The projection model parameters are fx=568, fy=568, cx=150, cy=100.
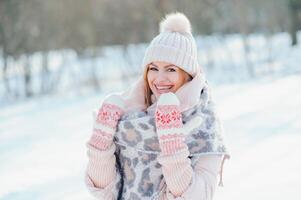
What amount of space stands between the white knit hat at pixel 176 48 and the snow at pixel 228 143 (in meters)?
1.66

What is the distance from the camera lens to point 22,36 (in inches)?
539

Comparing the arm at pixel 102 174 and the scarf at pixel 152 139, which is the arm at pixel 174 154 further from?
the arm at pixel 102 174

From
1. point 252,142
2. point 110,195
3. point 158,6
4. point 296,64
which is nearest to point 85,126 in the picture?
point 252,142

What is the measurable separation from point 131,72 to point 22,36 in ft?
9.12

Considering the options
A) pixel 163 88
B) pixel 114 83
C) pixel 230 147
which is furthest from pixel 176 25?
pixel 114 83

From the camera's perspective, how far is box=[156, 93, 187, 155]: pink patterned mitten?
1935 millimetres

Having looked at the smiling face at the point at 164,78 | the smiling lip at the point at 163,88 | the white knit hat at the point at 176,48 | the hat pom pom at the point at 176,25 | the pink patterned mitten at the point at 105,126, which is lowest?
the pink patterned mitten at the point at 105,126

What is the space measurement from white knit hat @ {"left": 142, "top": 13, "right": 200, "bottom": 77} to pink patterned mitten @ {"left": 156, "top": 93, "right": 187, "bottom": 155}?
0.23 metres

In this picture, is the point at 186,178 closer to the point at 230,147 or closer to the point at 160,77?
the point at 160,77

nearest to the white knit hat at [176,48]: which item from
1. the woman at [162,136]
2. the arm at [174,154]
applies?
the woman at [162,136]

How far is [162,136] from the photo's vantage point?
6.39ft

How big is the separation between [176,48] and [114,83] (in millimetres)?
12293

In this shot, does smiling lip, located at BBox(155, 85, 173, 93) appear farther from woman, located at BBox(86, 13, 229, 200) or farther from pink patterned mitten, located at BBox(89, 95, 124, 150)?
pink patterned mitten, located at BBox(89, 95, 124, 150)

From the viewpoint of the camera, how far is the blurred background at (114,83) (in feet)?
14.6
